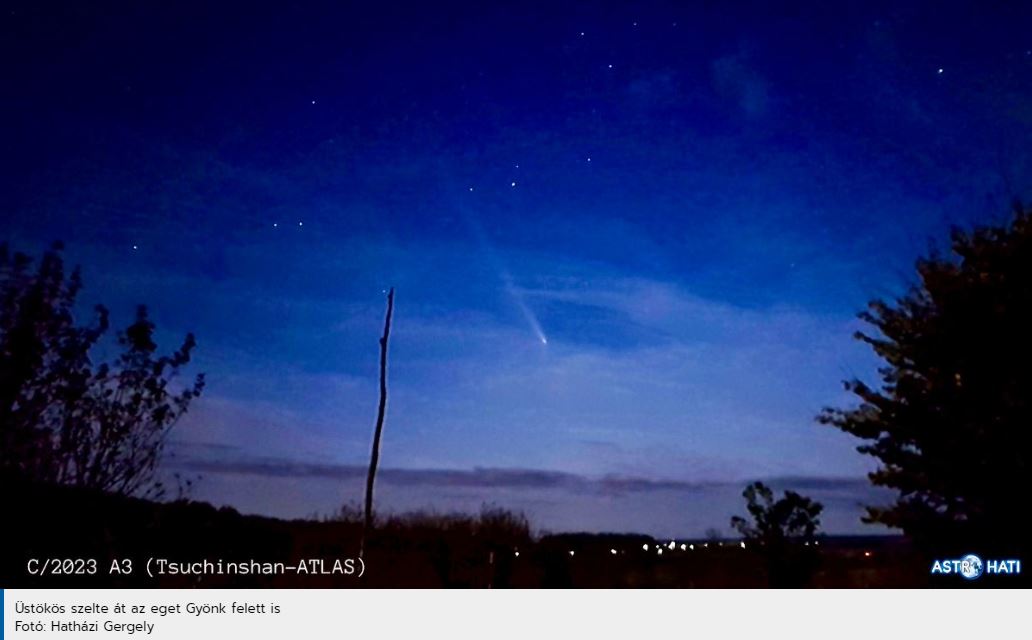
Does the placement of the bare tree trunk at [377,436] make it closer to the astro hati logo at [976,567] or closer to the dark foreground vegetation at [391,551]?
the dark foreground vegetation at [391,551]

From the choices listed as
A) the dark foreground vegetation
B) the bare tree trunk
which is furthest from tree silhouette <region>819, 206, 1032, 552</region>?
the bare tree trunk

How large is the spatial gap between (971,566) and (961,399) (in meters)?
3.30

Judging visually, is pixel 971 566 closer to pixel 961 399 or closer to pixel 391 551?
pixel 961 399

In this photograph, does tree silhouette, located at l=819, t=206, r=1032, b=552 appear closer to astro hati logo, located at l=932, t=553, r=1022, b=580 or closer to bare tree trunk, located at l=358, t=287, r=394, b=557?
astro hati logo, located at l=932, t=553, r=1022, b=580

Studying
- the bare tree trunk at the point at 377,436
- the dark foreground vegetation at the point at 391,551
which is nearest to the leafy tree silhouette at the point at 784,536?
the dark foreground vegetation at the point at 391,551

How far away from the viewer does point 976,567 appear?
17.3 ft

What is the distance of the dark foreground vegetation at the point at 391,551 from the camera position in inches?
207

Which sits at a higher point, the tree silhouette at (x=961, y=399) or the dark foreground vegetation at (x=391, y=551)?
the tree silhouette at (x=961, y=399)

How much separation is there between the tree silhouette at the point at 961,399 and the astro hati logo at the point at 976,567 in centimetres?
90

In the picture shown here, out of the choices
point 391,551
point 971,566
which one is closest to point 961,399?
point 971,566
